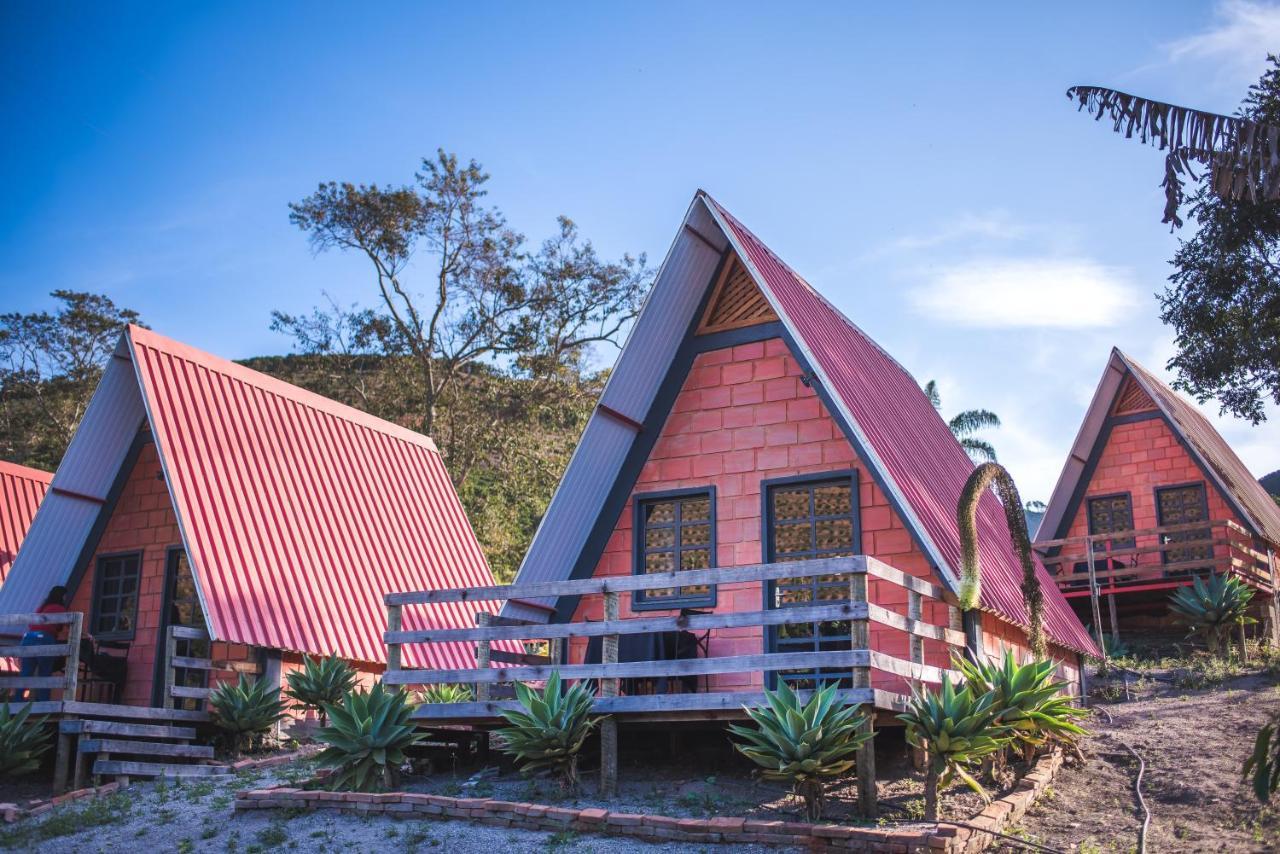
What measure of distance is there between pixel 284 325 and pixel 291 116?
1196 cm

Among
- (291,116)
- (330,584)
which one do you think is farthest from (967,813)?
(291,116)

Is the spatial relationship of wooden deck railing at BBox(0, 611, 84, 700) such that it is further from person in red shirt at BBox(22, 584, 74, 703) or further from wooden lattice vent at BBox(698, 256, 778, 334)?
wooden lattice vent at BBox(698, 256, 778, 334)

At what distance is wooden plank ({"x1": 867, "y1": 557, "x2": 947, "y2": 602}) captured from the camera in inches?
412

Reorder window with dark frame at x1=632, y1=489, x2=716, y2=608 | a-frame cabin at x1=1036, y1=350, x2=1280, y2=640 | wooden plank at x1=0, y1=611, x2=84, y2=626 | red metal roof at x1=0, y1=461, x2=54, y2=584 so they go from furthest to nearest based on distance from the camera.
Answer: a-frame cabin at x1=1036, y1=350, x2=1280, y2=640
red metal roof at x1=0, y1=461, x2=54, y2=584
wooden plank at x1=0, y1=611, x2=84, y2=626
window with dark frame at x1=632, y1=489, x2=716, y2=608

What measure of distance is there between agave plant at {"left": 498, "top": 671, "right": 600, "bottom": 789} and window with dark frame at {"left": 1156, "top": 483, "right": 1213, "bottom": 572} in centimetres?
1662

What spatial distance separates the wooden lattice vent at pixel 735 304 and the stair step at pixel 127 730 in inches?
310

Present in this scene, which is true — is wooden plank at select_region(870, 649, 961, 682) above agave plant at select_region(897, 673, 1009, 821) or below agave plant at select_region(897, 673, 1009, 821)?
above

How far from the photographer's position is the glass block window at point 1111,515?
25.0 meters

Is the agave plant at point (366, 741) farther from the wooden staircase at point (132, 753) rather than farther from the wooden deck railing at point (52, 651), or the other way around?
the wooden deck railing at point (52, 651)

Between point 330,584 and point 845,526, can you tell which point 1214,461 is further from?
point 330,584

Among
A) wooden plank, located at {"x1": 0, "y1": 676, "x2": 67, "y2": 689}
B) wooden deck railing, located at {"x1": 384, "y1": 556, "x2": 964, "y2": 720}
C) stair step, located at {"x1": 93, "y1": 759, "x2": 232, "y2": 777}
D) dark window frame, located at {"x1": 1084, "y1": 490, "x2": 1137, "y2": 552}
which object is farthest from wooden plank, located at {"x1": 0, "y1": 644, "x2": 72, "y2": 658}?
dark window frame, located at {"x1": 1084, "y1": 490, "x2": 1137, "y2": 552}

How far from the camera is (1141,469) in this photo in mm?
25094

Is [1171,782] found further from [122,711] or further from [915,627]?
[122,711]

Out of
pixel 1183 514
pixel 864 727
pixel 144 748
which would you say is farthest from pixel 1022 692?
pixel 1183 514
